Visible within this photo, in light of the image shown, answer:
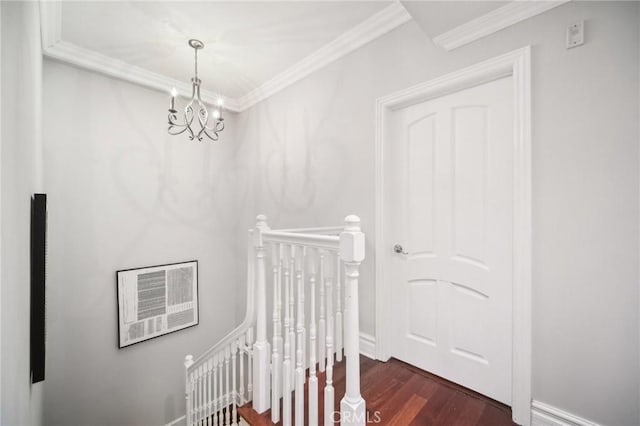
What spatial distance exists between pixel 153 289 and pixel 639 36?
4.00 meters

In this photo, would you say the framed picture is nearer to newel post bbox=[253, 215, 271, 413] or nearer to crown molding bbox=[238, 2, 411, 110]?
newel post bbox=[253, 215, 271, 413]

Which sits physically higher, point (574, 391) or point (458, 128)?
point (458, 128)

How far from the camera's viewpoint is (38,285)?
1166 mm

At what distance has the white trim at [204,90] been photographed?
2006 mm

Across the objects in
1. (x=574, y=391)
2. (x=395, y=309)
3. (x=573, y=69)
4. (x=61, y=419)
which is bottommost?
(x=61, y=419)

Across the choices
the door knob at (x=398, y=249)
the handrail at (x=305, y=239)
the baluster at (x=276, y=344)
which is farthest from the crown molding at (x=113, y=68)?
the door knob at (x=398, y=249)

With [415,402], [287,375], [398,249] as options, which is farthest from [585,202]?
[287,375]

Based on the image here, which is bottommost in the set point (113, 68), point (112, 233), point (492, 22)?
point (112, 233)

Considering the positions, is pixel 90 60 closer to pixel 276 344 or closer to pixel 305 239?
pixel 305 239

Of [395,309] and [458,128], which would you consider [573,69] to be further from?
[395,309]

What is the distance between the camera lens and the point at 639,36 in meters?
1.21

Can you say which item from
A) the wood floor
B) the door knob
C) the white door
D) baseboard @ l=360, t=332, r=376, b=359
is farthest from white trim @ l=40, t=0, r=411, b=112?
the wood floor

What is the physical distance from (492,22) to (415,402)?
2.27 meters

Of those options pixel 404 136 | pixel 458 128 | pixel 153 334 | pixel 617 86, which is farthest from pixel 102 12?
pixel 617 86
